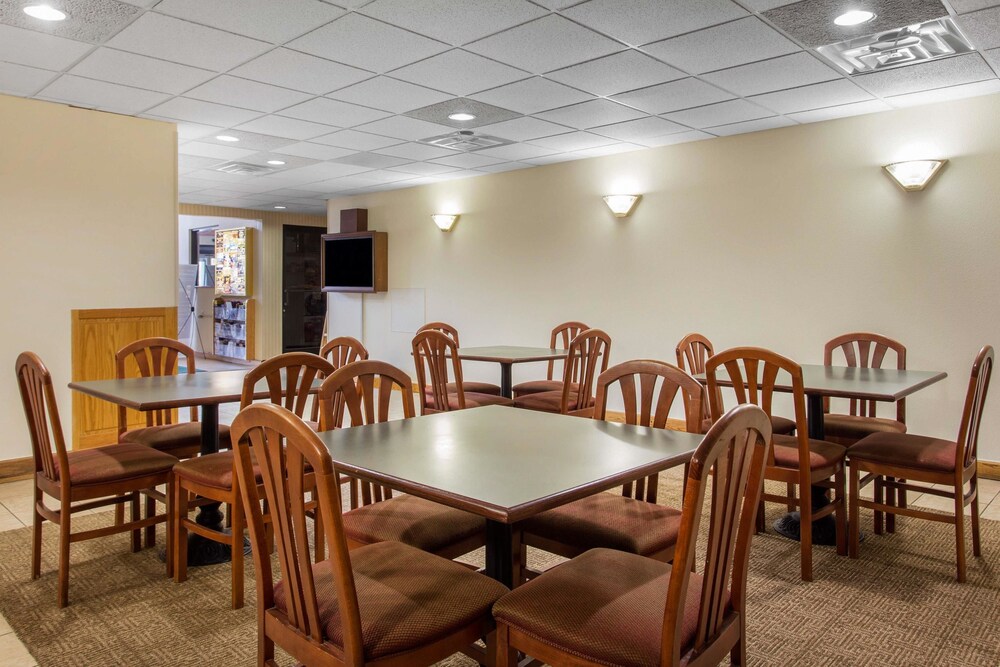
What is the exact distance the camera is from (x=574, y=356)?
4.21 m

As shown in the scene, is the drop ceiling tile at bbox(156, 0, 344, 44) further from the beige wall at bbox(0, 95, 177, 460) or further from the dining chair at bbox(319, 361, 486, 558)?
the beige wall at bbox(0, 95, 177, 460)

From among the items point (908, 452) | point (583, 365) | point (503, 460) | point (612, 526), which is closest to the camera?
point (503, 460)

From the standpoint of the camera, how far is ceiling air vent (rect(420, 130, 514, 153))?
554 cm

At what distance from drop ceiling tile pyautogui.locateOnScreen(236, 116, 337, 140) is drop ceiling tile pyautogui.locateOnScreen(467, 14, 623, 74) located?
203 centimetres

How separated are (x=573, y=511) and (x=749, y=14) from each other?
2.40 metres

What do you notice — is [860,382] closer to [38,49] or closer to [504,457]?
[504,457]

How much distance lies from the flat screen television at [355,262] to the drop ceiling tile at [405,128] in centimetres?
308

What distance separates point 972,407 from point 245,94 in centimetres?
429

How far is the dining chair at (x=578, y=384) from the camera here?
13.8 feet

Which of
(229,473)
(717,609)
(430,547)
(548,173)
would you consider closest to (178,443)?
(229,473)

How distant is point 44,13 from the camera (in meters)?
3.16

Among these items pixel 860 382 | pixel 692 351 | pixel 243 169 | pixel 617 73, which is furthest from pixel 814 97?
pixel 243 169

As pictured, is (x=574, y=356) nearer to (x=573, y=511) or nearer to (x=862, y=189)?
(x=573, y=511)

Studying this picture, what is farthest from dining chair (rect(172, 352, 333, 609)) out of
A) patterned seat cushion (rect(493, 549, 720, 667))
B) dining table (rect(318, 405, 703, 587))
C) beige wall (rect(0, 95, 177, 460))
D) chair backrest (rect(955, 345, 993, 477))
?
chair backrest (rect(955, 345, 993, 477))
